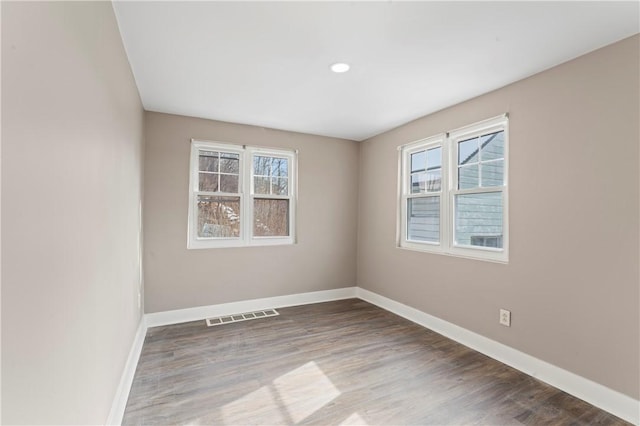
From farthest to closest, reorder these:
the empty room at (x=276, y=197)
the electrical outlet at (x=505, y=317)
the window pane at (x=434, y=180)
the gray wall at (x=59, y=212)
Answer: the window pane at (x=434, y=180) → the electrical outlet at (x=505, y=317) → the empty room at (x=276, y=197) → the gray wall at (x=59, y=212)

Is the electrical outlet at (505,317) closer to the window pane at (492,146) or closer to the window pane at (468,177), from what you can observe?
the window pane at (468,177)

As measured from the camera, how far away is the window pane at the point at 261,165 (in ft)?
13.7

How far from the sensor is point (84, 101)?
1.26m

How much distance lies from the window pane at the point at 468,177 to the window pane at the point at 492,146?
0.14 metres

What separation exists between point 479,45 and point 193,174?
3175 mm

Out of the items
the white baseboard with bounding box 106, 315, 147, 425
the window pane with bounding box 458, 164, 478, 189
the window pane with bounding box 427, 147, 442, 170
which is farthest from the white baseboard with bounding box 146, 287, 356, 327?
the window pane with bounding box 458, 164, 478, 189

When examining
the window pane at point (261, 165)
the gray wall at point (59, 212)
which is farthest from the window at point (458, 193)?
the gray wall at point (59, 212)

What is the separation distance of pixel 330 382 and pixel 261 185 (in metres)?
2.62

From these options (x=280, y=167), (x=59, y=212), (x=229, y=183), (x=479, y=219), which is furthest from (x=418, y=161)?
(x=59, y=212)

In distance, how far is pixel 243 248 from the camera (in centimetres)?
405

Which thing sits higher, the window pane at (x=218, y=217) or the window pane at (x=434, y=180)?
the window pane at (x=434, y=180)

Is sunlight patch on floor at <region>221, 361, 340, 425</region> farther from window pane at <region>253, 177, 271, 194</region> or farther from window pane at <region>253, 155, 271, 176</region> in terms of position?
window pane at <region>253, 155, 271, 176</region>

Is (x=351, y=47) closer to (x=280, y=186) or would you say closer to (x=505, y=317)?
(x=280, y=186)

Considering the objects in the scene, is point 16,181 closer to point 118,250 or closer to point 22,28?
point 22,28
